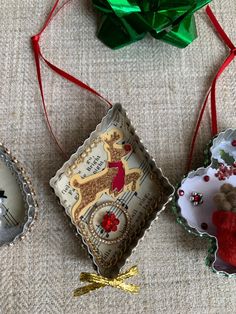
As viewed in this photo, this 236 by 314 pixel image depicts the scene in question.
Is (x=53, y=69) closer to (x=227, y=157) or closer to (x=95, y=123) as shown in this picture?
(x=95, y=123)

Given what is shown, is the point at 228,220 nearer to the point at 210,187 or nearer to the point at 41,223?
the point at 210,187

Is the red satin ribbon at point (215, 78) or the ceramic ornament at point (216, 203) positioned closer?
the ceramic ornament at point (216, 203)

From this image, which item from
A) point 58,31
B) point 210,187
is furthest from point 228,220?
point 58,31

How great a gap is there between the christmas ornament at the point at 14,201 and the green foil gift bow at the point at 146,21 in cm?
28

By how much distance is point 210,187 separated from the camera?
28.6 inches

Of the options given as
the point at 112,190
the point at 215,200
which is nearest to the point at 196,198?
the point at 215,200

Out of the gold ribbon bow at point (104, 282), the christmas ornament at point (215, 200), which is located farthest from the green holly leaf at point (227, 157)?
the gold ribbon bow at point (104, 282)

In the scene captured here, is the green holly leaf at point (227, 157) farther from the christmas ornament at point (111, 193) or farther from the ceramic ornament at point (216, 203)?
the christmas ornament at point (111, 193)

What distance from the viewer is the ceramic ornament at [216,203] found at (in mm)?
655

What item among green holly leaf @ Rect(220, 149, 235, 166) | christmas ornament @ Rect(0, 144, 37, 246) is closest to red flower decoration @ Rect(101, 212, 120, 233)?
christmas ornament @ Rect(0, 144, 37, 246)

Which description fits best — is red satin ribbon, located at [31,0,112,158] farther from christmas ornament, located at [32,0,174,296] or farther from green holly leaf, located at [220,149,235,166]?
green holly leaf, located at [220,149,235,166]

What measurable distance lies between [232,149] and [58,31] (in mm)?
374

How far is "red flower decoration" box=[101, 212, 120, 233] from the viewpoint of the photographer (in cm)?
68

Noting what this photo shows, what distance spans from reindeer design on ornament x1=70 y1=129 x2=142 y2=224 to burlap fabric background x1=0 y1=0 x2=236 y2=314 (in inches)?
1.7
